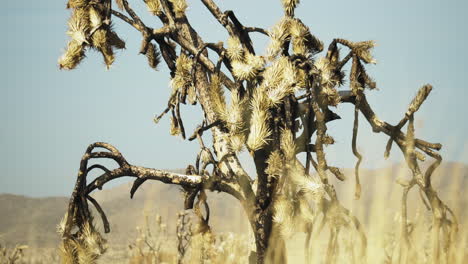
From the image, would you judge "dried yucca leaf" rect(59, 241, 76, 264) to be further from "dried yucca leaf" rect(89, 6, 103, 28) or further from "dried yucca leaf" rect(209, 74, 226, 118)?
"dried yucca leaf" rect(89, 6, 103, 28)

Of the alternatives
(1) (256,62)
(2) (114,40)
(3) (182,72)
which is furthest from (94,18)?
(1) (256,62)

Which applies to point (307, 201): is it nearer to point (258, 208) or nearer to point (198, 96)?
point (258, 208)

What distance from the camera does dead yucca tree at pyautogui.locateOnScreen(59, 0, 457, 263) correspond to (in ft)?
10.6

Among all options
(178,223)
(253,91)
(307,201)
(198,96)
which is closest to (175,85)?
(198,96)

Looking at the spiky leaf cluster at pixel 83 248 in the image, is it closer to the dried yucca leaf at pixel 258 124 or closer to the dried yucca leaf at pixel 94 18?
the dried yucca leaf at pixel 258 124

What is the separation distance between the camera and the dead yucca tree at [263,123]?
3.24m

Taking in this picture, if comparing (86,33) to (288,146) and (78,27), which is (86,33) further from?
(288,146)

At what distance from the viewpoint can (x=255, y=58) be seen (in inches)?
134

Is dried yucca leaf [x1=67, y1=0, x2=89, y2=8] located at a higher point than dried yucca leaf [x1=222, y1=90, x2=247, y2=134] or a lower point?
higher

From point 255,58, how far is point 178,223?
3.32m

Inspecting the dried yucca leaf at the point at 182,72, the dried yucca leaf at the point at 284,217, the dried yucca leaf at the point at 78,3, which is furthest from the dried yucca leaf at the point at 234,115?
the dried yucca leaf at the point at 78,3

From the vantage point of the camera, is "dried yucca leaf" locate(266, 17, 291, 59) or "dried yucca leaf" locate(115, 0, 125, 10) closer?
"dried yucca leaf" locate(266, 17, 291, 59)

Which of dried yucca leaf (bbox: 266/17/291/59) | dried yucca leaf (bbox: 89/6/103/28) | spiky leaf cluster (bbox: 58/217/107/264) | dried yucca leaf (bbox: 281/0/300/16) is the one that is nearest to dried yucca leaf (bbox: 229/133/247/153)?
dried yucca leaf (bbox: 266/17/291/59)

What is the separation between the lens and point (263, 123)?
A: 3.11 metres
